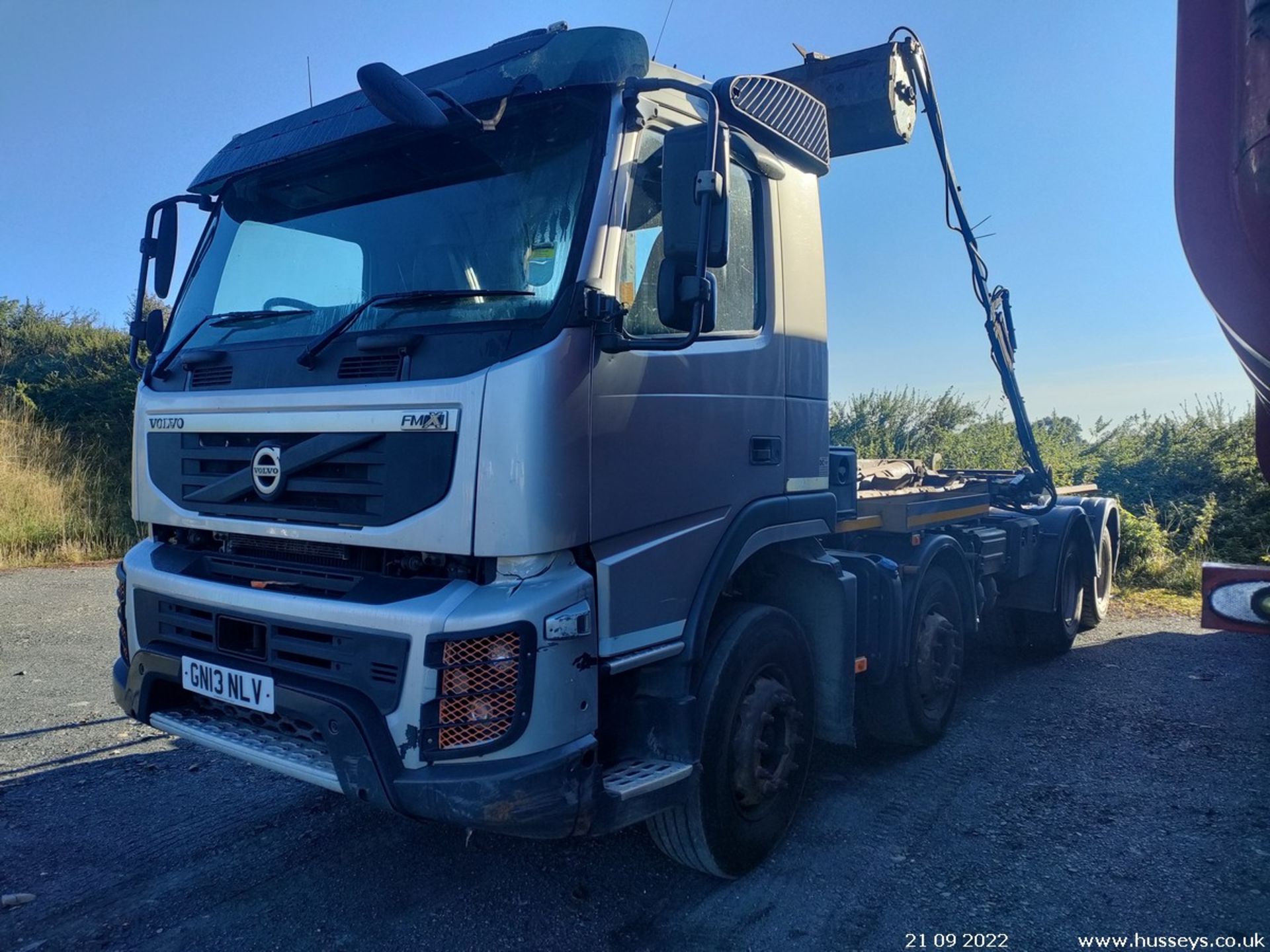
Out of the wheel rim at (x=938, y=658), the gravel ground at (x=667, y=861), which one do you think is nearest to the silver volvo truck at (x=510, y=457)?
the gravel ground at (x=667, y=861)

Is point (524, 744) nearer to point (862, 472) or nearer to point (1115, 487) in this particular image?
point (862, 472)

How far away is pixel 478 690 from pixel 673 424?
1.10 metres

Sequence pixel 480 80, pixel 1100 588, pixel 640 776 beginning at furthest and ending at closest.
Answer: pixel 1100 588 → pixel 480 80 → pixel 640 776

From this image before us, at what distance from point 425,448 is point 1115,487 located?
12.1 metres

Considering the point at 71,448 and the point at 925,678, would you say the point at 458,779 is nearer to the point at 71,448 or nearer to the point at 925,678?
the point at 925,678

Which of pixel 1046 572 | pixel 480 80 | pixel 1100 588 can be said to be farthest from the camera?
pixel 1100 588

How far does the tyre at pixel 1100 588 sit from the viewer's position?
752cm

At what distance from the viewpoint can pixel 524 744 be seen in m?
2.49

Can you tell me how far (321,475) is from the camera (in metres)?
2.84

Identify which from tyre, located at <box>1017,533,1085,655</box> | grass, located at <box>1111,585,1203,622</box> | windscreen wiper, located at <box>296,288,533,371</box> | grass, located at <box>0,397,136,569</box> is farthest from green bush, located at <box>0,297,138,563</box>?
grass, located at <box>1111,585,1203,622</box>

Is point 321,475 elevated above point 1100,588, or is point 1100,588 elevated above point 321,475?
point 321,475

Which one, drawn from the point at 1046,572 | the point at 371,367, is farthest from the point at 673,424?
the point at 1046,572

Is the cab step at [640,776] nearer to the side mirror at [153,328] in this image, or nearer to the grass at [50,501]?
the side mirror at [153,328]

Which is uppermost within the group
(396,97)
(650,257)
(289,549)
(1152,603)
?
(396,97)
